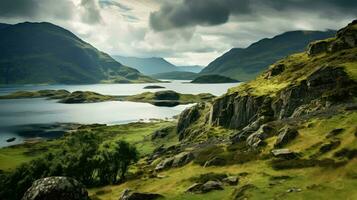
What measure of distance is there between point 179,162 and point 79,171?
23501 millimetres

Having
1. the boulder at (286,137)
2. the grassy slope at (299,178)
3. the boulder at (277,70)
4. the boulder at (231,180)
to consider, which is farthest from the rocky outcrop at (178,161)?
the boulder at (277,70)

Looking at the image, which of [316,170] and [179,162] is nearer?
[316,170]

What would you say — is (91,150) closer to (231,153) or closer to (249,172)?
(231,153)

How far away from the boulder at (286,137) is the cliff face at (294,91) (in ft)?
72.8

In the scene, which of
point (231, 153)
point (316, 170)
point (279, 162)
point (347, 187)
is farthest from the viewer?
point (231, 153)

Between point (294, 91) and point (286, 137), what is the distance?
48223 millimetres

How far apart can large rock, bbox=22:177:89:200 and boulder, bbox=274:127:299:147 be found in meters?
40.9

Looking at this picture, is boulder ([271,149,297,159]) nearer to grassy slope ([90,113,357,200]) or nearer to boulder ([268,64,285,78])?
grassy slope ([90,113,357,200])

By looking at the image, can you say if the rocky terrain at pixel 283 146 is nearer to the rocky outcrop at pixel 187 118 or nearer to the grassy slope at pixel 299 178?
the grassy slope at pixel 299 178

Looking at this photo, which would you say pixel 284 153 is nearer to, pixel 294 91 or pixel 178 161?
pixel 178 161

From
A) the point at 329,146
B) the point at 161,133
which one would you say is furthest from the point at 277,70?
the point at 329,146

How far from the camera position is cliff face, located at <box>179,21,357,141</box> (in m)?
95.2

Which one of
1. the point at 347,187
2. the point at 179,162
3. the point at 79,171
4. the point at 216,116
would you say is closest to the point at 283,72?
the point at 216,116

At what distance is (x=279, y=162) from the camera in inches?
2112
